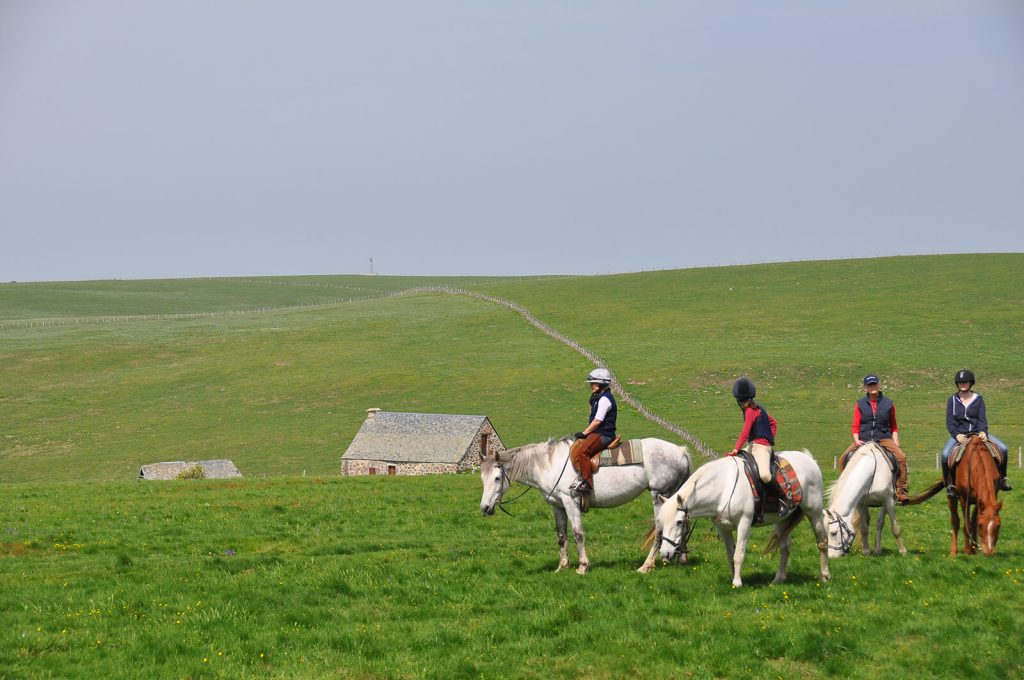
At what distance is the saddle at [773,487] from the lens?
14.6 meters

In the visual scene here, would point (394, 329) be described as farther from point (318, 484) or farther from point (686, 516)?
point (686, 516)

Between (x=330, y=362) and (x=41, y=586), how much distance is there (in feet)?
222

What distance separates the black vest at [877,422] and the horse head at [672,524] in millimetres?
5662

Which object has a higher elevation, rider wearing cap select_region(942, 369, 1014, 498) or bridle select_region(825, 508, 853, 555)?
rider wearing cap select_region(942, 369, 1014, 498)

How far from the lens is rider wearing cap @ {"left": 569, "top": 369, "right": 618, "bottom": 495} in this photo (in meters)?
16.4

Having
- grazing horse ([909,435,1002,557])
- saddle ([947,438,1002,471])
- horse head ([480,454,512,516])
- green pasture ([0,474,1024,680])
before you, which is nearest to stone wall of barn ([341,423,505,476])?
green pasture ([0,474,1024,680])

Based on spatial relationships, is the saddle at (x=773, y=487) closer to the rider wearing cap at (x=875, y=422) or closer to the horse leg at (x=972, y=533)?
the rider wearing cap at (x=875, y=422)

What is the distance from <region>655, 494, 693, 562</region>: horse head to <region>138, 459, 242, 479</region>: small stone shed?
142ft

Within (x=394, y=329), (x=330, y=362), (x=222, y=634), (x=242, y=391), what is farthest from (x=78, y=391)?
(x=222, y=634)

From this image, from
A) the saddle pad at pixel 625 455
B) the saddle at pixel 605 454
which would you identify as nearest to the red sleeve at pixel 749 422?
the saddle at pixel 605 454

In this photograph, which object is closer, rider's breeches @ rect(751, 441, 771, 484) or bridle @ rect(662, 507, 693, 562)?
bridle @ rect(662, 507, 693, 562)

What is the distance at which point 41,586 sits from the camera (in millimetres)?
15789

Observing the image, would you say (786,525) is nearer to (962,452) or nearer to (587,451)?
(587,451)

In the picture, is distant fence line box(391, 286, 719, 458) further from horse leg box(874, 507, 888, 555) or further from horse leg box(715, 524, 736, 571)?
horse leg box(715, 524, 736, 571)
